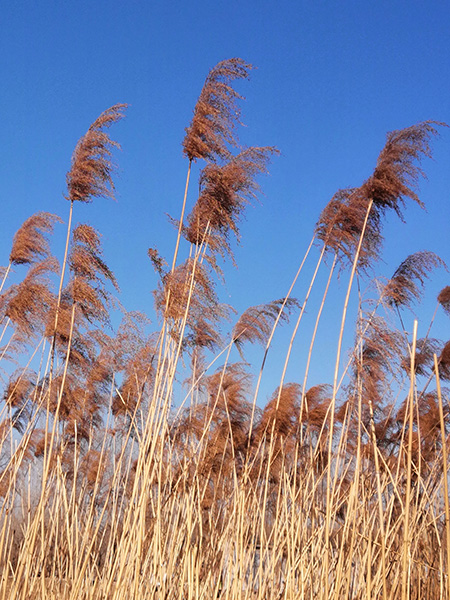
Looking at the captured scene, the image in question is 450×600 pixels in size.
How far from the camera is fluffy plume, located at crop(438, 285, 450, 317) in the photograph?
4633mm

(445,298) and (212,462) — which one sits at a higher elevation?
(445,298)

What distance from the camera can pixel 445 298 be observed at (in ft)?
15.3

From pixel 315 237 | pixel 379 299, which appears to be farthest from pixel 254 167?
pixel 379 299

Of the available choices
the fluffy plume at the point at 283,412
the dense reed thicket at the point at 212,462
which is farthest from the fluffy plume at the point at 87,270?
the fluffy plume at the point at 283,412

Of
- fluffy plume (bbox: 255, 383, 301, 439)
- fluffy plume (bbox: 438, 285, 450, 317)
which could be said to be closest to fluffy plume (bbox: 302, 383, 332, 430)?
fluffy plume (bbox: 255, 383, 301, 439)

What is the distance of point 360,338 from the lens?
343 cm

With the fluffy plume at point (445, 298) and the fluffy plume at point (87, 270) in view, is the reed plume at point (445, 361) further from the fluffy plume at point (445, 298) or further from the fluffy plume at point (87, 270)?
the fluffy plume at point (87, 270)

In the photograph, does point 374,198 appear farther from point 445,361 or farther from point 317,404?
point 317,404

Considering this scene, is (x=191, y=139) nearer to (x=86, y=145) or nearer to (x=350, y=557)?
(x=86, y=145)

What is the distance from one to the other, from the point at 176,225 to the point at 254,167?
1.81 ft

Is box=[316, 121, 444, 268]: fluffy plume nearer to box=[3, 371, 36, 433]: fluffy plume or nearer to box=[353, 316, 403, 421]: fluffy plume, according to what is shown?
box=[353, 316, 403, 421]: fluffy plume

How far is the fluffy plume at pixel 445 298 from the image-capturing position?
4.63 metres

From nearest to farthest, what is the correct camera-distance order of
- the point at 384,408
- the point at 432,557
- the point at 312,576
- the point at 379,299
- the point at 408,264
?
the point at 312,576 < the point at 432,557 < the point at 379,299 < the point at 408,264 < the point at 384,408

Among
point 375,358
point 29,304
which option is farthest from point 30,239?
point 375,358
